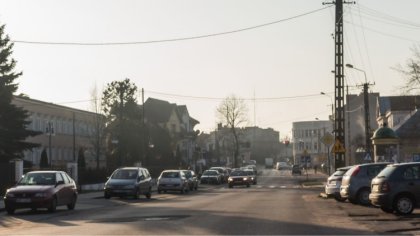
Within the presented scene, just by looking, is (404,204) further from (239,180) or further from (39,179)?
(239,180)

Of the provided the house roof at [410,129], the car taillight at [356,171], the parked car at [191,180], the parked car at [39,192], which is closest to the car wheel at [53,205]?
the parked car at [39,192]

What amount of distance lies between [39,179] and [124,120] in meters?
47.7

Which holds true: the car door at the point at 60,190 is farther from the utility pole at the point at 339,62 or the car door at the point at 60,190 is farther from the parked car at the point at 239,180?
the parked car at the point at 239,180

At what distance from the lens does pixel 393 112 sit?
8906cm

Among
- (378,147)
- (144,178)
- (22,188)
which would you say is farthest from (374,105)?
(22,188)

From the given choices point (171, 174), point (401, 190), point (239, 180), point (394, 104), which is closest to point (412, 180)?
point (401, 190)

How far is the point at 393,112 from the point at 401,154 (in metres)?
30.2

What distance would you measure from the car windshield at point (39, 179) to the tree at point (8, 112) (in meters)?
24.1

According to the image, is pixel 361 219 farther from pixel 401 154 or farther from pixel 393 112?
pixel 393 112

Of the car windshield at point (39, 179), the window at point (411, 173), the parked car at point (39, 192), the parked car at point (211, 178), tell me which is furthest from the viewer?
the parked car at point (211, 178)

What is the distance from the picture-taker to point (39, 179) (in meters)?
26.4

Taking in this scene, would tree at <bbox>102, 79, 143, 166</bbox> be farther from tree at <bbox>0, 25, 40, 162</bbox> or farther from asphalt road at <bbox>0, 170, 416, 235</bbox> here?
asphalt road at <bbox>0, 170, 416, 235</bbox>

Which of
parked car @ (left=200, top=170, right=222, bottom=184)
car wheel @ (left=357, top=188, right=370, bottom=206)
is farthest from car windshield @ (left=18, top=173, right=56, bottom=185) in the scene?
parked car @ (left=200, top=170, right=222, bottom=184)

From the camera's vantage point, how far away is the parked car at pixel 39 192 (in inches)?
985
